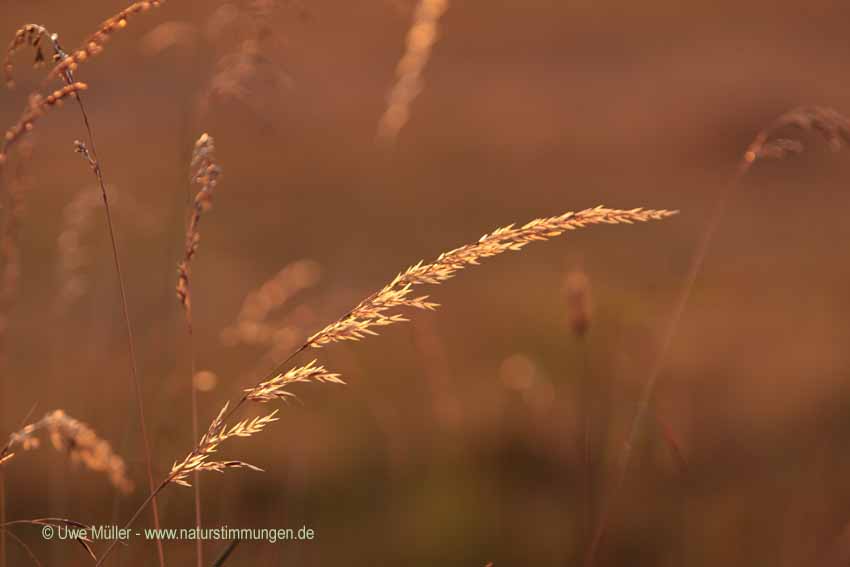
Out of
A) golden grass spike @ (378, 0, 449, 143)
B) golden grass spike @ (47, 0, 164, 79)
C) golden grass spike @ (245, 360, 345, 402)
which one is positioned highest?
golden grass spike @ (378, 0, 449, 143)

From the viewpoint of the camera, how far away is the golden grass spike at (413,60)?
1.32m

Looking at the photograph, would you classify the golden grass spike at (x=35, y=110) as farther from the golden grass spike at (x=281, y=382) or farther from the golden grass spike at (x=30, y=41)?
the golden grass spike at (x=281, y=382)

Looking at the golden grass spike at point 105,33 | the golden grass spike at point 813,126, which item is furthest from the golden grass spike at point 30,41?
the golden grass spike at point 813,126

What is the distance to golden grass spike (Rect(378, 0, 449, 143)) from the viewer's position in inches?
51.9

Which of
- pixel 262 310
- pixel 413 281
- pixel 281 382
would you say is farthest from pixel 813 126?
pixel 262 310

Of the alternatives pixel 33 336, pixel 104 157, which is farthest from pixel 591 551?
pixel 104 157

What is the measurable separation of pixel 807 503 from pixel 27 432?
1.73 meters

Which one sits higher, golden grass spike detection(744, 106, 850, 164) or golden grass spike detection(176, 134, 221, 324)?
golden grass spike detection(744, 106, 850, 164)

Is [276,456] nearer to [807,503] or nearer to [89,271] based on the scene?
[89,271]

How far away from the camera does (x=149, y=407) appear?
1.89m

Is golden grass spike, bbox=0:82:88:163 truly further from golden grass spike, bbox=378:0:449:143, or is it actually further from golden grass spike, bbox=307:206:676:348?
golden grass spike, bbox=378:0:449:143

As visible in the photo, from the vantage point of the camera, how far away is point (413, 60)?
4.45ft

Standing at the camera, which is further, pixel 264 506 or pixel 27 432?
pixel 264 506

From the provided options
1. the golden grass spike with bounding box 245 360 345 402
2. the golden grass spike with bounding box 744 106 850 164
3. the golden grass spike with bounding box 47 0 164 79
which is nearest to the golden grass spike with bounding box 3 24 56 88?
the golden grass spike with bounding box 47 0 164 79
